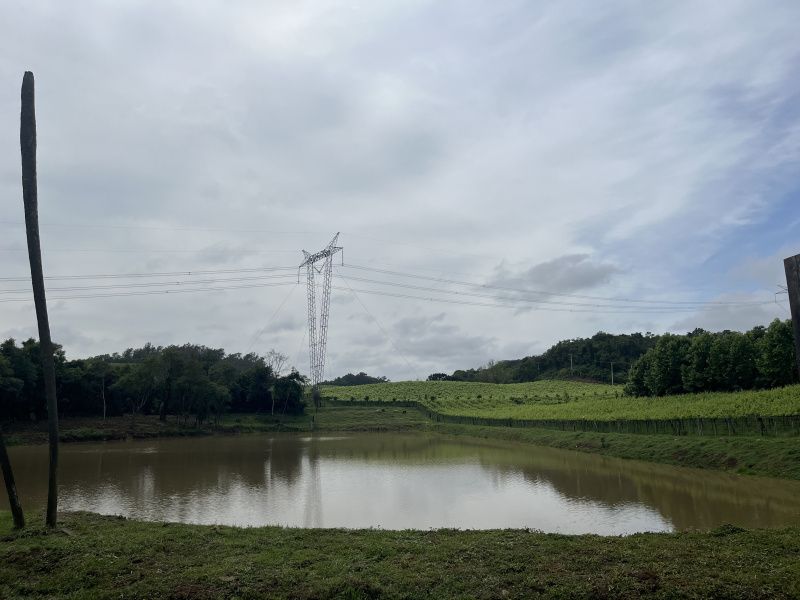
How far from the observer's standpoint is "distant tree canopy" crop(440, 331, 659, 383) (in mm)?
107438

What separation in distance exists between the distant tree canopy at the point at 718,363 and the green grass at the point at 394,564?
33893 mm

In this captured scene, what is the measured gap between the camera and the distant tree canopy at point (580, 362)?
10744 cm

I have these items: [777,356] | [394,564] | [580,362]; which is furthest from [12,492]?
[580,362]

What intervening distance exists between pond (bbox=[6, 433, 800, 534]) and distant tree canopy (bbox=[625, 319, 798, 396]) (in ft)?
50.0

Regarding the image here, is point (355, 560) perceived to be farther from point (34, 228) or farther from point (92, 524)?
point (34, 228)

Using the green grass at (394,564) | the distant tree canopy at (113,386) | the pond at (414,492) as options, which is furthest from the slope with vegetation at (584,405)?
the distant tree canopy at (113,386)

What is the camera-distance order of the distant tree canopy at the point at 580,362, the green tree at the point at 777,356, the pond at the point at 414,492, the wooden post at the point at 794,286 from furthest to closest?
1. the distant tree canopy at the point at 580,362
2. the green tree at the point at 777,356
3. the pond at the point at 414,492
4. the wooden post at the point at 794,286

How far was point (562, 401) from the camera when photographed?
72000mm

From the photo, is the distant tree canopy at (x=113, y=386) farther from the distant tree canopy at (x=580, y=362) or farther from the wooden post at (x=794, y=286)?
the distant tree canopy at (x=580, y=362)

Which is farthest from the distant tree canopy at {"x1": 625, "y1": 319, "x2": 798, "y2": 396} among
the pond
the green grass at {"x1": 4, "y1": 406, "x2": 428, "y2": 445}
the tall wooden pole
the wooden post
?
the tall wooden pole

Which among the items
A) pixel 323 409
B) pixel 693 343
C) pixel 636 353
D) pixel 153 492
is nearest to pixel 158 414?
pixel 323 409

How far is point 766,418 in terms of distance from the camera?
30094 mm

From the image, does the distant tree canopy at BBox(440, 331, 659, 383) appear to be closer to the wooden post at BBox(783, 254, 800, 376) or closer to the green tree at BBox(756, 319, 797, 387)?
the green tree at BBox(756, 319, 797, 387)

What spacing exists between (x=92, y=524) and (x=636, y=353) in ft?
353
